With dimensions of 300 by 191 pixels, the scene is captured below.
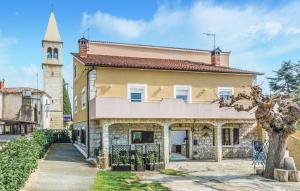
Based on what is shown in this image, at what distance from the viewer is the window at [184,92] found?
89.7ft

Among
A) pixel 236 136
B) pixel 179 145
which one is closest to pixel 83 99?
pixel 179 145

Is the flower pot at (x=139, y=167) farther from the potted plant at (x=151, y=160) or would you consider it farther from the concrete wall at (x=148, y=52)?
the concrete wall at (x=148, y=52)

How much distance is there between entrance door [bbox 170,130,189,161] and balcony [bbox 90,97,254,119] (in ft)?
11.1

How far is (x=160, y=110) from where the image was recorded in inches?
948

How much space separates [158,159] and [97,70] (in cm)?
712

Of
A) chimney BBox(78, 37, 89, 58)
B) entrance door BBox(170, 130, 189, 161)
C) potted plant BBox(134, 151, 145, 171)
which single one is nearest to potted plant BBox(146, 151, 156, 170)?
potted plant BBox(134, 151, 145, 171)

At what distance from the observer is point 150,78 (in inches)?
1040

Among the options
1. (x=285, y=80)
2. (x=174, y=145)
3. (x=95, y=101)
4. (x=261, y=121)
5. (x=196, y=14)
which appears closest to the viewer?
(x=196, y=14)

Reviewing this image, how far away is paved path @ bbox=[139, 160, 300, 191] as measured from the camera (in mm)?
16359

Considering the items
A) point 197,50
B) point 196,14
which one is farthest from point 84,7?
point 197,50

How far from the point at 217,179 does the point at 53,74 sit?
146ft

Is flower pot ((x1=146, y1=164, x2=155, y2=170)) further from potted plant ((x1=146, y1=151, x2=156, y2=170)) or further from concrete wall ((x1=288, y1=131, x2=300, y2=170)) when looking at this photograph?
concrete wall ((x1=288, y1=131, x2=300, y2=170))

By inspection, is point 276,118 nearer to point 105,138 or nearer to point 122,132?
point 105,138

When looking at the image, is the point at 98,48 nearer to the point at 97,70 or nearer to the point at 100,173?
the point at 97,70
